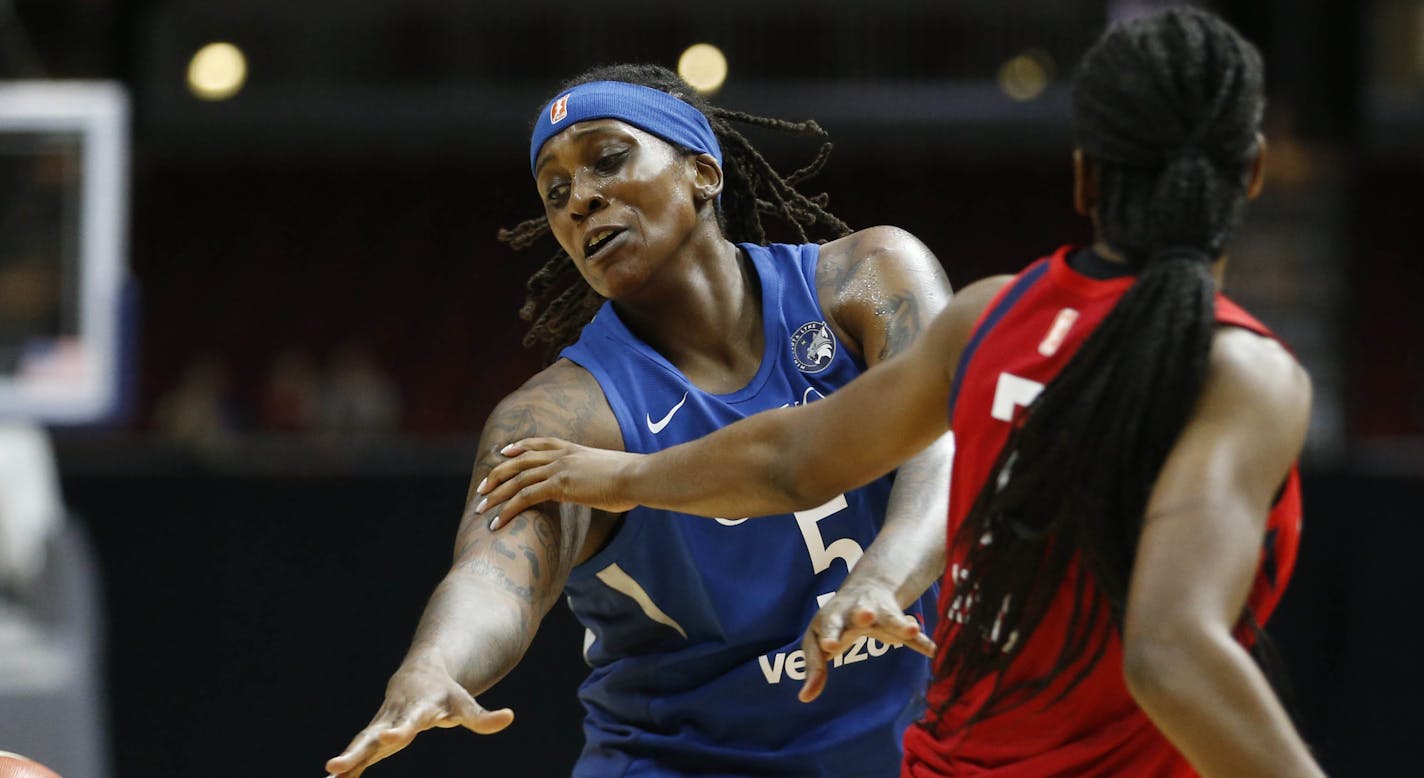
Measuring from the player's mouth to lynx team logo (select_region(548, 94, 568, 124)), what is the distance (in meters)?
0.22

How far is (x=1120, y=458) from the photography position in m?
1.95

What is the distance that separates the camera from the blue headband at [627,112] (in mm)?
3168

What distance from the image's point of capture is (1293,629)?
6.76 metres

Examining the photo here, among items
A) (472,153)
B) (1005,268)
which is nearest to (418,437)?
(472,153)

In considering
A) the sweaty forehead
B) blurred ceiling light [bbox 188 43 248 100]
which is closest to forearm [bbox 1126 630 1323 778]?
the sweaty forehead

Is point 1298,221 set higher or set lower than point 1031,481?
lower

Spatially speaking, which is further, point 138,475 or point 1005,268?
point 1005,268

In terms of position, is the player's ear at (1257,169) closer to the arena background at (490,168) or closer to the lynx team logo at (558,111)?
the lynx team logo at (558,111)

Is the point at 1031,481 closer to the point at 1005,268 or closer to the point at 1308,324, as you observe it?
the point at 1308,324

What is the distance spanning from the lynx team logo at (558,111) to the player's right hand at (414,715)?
1.10 meters

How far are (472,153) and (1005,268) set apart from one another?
5.43 m

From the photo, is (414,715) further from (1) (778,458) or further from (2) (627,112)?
(2) (627,112)

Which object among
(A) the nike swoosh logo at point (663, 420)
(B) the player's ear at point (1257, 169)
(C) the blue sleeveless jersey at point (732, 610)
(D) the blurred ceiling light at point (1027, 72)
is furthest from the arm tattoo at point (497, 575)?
(D) the blurred ceiling light at point (1027, 72)

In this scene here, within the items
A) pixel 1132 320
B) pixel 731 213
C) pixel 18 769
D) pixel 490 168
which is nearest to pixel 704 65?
pixel 490 168
